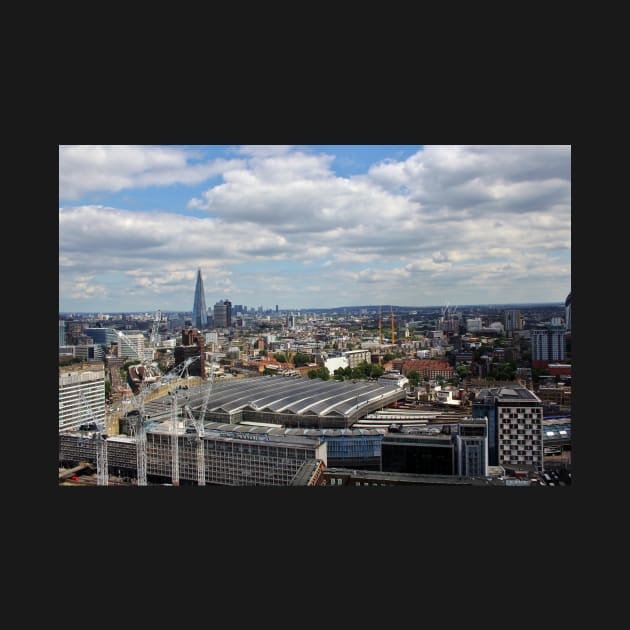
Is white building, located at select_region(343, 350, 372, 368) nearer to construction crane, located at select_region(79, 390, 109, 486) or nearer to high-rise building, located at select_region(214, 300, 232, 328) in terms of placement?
high-rise building, located at select_region(214, 300, 232, 328)

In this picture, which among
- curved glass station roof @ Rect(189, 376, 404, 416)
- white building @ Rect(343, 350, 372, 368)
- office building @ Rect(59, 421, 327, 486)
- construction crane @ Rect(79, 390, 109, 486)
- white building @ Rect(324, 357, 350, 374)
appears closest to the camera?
office building @ Rect(59, 421, 327, 486)

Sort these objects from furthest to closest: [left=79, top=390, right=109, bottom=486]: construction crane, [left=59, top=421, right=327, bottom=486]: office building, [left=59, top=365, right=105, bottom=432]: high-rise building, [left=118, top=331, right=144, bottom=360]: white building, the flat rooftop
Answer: [left=118, top=331, right=144, bottom=360]: white building → [left=59, top=365, right=105, bottom=432]: high-rise building → the flat rooftop → [left=79, top=390, right=109, bottom=486]: construction crane → [left=59, top=421, right=327, bottom=486]: office building

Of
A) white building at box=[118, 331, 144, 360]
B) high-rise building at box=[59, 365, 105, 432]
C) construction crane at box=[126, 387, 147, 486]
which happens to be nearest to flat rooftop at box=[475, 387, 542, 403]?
construction crane at box=[126, 387, 147, 486]

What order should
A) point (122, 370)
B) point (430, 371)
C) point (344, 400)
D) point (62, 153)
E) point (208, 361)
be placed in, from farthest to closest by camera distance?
1. point (208, 361)
2. point (430, 371)
3. point (122, 370)
4. point (344, 400)
5. point (62, 153)

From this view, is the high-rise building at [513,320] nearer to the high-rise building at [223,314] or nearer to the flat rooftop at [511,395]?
the flat rooftop at [511,395]

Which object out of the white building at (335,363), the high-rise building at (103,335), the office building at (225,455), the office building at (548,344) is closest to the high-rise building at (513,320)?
the office building at (548,344)

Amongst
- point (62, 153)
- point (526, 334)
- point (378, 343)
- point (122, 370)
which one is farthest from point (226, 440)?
point (378, 343)

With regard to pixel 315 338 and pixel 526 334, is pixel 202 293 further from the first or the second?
pixel 526 334
